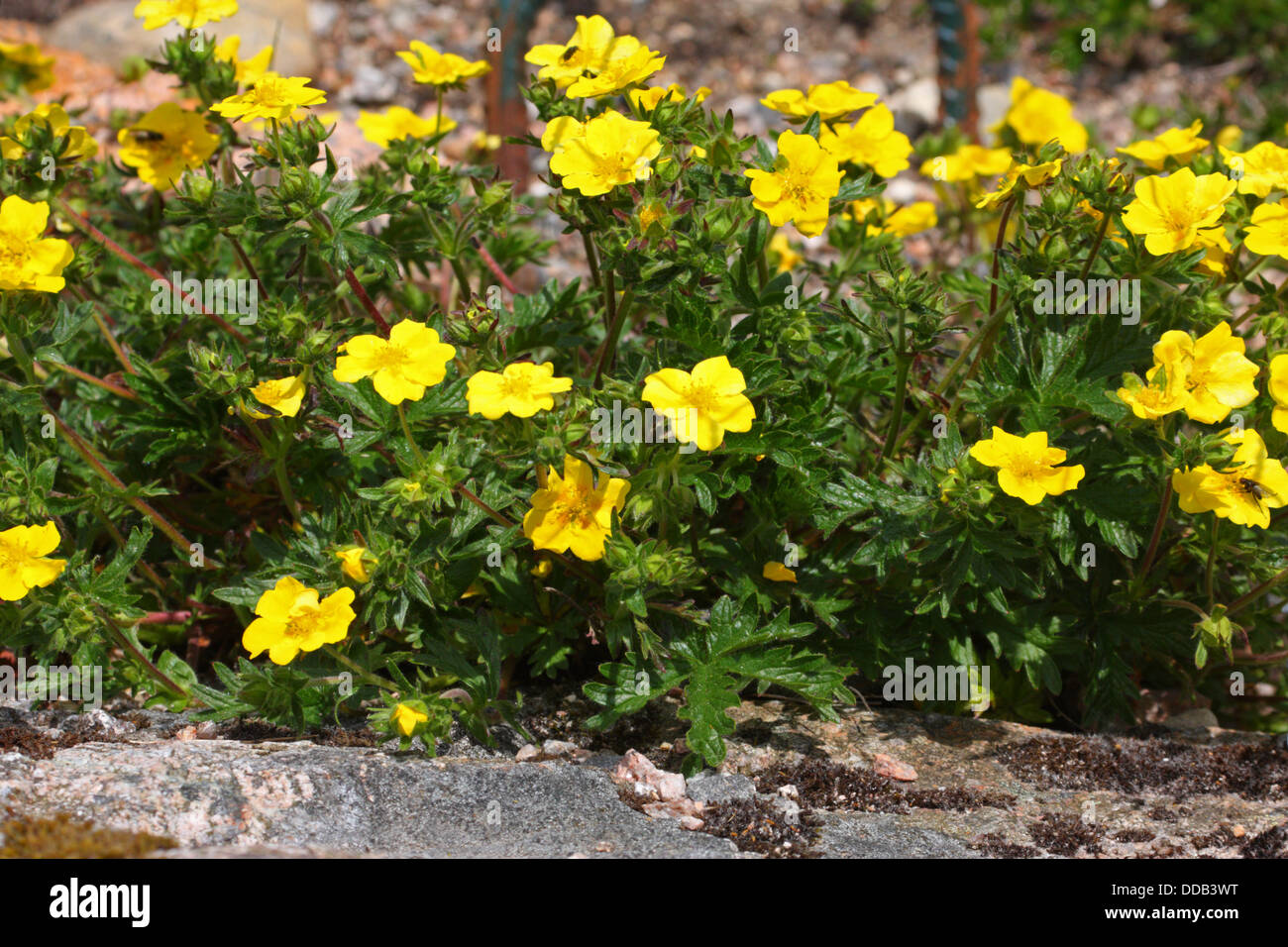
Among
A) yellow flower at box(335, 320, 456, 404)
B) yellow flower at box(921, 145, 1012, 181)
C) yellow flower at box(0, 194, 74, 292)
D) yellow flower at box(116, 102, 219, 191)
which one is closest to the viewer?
yellow flower at box(335, 320, 456, 404)

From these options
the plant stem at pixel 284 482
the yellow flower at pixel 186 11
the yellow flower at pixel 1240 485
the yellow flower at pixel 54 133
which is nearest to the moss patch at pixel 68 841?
the plant stem at pixel 284 482

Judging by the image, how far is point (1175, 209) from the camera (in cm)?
286

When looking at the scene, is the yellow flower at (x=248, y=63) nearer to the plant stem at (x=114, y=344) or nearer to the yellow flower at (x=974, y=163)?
the plant stem at (x=114, y=344)

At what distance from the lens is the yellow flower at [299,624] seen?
273cm

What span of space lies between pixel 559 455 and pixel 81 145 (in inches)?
70.8

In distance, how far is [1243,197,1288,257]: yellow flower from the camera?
289 cm

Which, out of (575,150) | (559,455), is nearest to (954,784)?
(559,455)

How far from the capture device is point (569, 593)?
318 centimetres

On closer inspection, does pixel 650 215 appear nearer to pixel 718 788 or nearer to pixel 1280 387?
pixel 718 788

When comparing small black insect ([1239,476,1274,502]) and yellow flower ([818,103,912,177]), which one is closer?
small black insect ([1239,476,1274,502])

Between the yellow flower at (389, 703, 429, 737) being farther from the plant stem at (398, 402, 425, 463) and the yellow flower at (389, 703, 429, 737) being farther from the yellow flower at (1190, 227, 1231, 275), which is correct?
the yellow flower at (1190, 227, 1231, 275)

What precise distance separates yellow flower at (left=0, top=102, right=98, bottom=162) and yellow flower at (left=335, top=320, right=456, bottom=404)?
117cm

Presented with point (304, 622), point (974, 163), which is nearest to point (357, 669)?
point (304, 622)

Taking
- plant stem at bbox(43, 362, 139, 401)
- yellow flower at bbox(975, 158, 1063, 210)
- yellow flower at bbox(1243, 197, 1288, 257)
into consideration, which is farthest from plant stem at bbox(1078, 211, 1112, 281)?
plant stem at bbox(43, 362, 139, 401)
